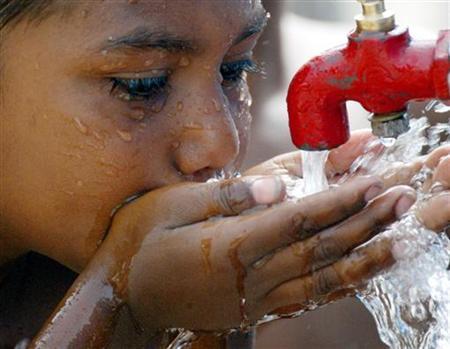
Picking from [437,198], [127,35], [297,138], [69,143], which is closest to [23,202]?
[69,143]

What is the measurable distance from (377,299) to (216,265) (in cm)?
40

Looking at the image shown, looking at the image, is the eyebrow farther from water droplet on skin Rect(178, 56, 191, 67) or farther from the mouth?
the mouth

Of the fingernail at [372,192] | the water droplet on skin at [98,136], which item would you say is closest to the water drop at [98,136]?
the water droplet on skin at [98,136]

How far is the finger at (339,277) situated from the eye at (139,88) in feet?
1.24

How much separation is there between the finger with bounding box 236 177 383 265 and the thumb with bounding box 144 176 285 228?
35mm

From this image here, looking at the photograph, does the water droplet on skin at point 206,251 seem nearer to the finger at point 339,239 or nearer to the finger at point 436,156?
the finger at point 339,239

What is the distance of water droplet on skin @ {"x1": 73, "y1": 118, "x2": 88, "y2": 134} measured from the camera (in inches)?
75.7

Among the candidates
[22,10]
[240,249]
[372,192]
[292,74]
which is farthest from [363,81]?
[292,74]

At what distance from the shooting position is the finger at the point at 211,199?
5.69ft

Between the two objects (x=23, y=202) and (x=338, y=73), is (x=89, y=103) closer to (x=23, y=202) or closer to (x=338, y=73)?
(x=23, y=202)

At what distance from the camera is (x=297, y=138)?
1.83m

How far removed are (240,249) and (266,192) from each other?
0.09m

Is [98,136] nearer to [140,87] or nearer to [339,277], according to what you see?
[140,87]

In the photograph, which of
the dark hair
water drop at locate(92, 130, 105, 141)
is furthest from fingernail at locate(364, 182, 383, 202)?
the dark hair
